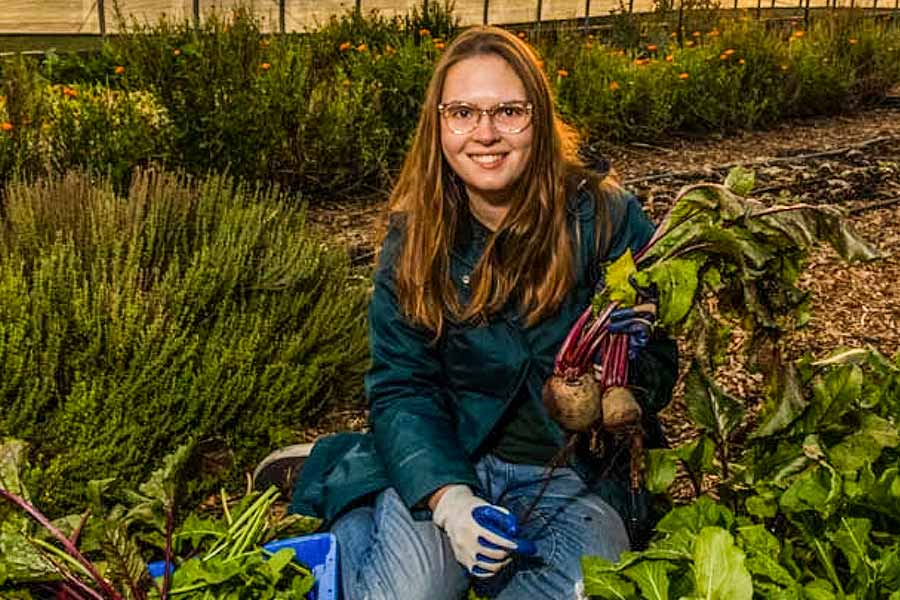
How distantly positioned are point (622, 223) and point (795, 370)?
0.55m

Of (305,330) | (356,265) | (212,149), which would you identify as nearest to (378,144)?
(212,149)

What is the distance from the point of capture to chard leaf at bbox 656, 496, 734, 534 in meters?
2.13

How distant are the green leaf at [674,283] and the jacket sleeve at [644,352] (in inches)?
11.5

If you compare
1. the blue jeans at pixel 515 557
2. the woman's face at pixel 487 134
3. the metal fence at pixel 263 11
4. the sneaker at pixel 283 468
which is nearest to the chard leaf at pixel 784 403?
the blue jeans at pixel 515 557

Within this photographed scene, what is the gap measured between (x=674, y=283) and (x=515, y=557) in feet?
2.13

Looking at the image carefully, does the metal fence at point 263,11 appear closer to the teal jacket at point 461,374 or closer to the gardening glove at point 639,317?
the teal jacket at point 461,374

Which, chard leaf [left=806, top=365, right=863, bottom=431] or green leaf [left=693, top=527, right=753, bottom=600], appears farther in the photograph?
chard leaf [left=806, top=365, right=863, bottom=431]

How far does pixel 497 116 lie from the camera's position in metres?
2.51

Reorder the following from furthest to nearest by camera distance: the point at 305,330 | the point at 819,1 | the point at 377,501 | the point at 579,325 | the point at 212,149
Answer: the point at 819,1
the point at 212,149
the point at 305,330
the point at 377,501
the point at 579,325

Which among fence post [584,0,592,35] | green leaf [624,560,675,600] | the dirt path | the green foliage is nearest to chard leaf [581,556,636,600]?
green leaf [624,560,675,600]

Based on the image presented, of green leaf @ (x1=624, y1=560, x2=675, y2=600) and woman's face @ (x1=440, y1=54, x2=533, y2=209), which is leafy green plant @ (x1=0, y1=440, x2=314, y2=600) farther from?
woman's face @ (x1=440, y1=54, x2=533, y2=209)

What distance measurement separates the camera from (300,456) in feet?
10.5

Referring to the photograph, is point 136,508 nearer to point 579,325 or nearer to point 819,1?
point 579,325

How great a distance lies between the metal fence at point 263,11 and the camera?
411 inches
